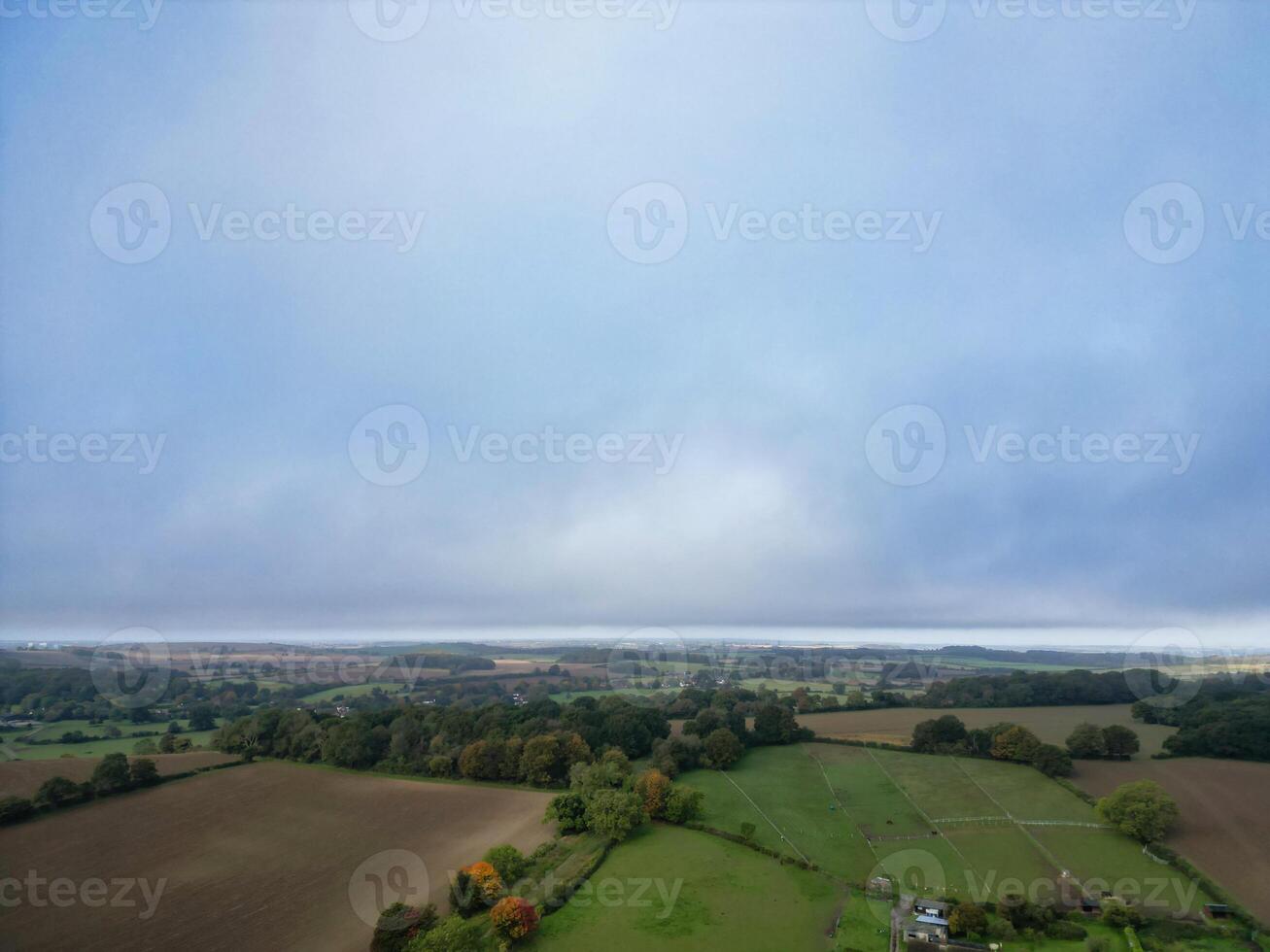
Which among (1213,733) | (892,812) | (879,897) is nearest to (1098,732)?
(1213,733)

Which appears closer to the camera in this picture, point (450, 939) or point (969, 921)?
point (450, 939)

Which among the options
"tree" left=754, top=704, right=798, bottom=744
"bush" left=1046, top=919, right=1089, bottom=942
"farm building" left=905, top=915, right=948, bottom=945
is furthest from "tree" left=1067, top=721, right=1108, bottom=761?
"farm building" left=905, top=915, right=948, bottom=945

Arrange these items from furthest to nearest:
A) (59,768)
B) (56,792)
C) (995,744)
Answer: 1. (995,744)
2. (59,768)
3. (56,792)

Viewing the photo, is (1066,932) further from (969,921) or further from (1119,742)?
(1119,742)

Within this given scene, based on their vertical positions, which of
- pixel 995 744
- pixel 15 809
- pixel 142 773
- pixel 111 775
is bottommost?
pixel 142 773

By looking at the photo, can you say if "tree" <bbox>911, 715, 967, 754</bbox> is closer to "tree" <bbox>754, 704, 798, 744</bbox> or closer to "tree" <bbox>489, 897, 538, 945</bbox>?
"tree" <bbox>754, 704, 798, 744</bbox>

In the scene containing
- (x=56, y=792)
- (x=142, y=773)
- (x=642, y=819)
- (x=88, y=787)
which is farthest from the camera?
(x=142, y=773)

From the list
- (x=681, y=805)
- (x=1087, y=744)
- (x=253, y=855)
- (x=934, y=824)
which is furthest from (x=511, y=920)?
(x=1087, y=744)
